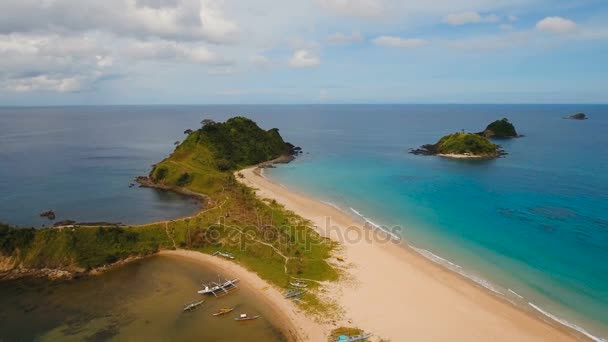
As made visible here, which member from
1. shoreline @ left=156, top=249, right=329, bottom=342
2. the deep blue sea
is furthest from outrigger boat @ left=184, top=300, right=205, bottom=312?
the deep blue sea

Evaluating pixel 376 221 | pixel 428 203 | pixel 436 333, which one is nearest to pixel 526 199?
pixel 428 203

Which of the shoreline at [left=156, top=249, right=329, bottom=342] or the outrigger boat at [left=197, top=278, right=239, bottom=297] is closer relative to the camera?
the shoreline at [left=156, top=249, right=329, bottom=342]

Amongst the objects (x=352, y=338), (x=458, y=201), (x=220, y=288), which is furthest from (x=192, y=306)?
(x=458, y=201)

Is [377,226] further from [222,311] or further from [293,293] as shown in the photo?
[222,311]

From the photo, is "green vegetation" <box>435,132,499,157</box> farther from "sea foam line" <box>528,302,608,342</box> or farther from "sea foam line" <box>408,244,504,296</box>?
"sea foam line" <box>528,302,608,342</box>

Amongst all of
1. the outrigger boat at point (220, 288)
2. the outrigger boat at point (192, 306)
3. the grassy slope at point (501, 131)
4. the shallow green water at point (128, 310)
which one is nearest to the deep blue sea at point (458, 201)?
the shallow green water at point (128, 310)

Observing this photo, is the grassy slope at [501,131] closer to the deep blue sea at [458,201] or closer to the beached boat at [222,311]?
the deep blue sea at [458,201]

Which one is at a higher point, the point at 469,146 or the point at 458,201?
the point at 469,146
